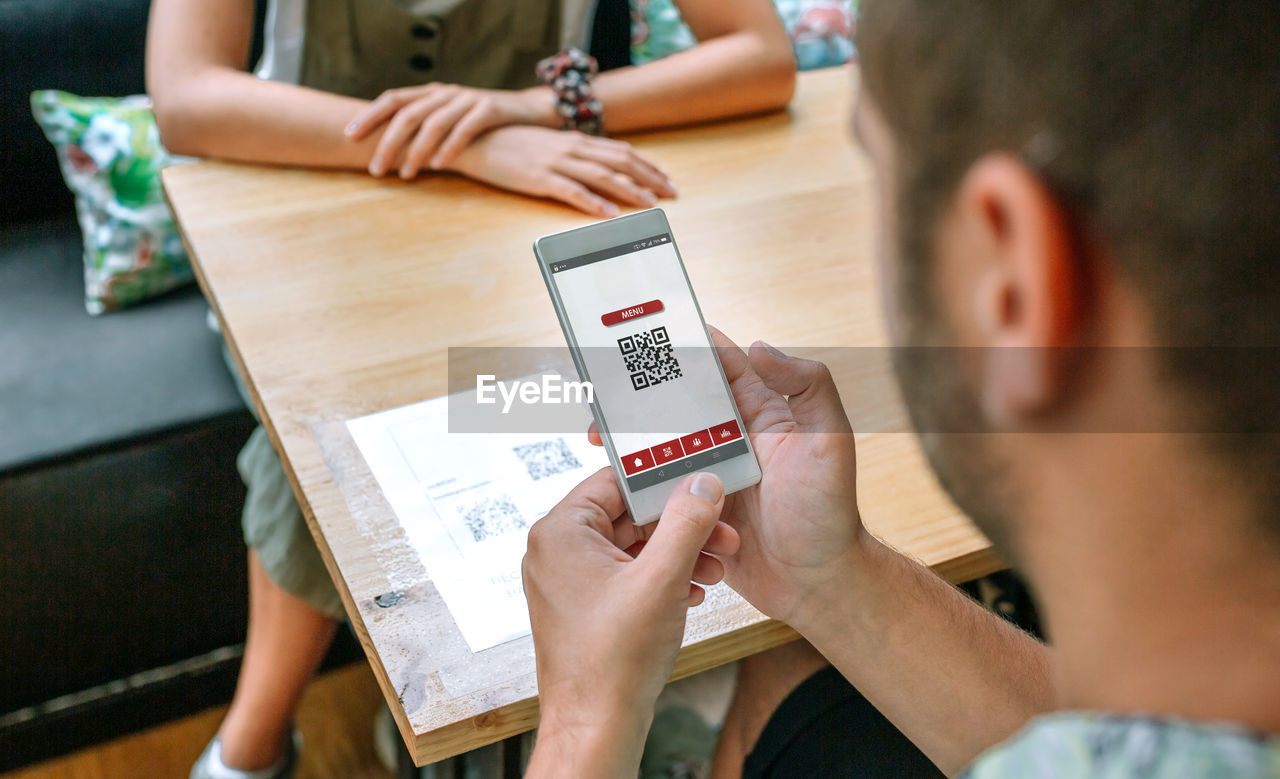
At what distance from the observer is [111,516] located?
4.31ft

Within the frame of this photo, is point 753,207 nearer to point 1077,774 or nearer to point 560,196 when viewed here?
point 560,196

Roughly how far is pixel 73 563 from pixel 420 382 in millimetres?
705

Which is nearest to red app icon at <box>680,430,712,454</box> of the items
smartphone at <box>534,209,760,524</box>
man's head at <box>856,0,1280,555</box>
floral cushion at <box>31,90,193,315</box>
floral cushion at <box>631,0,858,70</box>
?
smartphone at <box>534,209,760,524</box>

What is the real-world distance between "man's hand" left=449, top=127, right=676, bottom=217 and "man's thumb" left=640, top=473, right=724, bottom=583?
1.88ft

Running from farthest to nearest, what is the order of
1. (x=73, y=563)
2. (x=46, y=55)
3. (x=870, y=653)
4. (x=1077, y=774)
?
1. (x=46, y=55)
2. (x=73, y=563)
3. (x=870, y=653)
4. (x=1077, y=774)

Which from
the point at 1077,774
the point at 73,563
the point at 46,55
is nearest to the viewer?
the point at 1077,774

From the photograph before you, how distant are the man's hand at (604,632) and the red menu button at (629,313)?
0.14 metres

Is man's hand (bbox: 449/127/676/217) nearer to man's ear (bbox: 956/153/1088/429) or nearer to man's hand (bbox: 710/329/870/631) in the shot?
man's hand (bbox: 710/329/870/631)

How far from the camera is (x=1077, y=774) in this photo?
33cm

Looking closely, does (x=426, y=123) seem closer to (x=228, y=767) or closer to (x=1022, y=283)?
(x=228, y=767)

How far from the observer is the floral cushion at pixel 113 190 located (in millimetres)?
1431

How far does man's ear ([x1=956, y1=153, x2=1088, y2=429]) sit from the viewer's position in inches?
13.7

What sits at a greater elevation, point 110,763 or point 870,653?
point 870,653

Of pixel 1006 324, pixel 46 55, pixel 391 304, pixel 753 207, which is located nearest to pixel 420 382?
pixel 391 304
